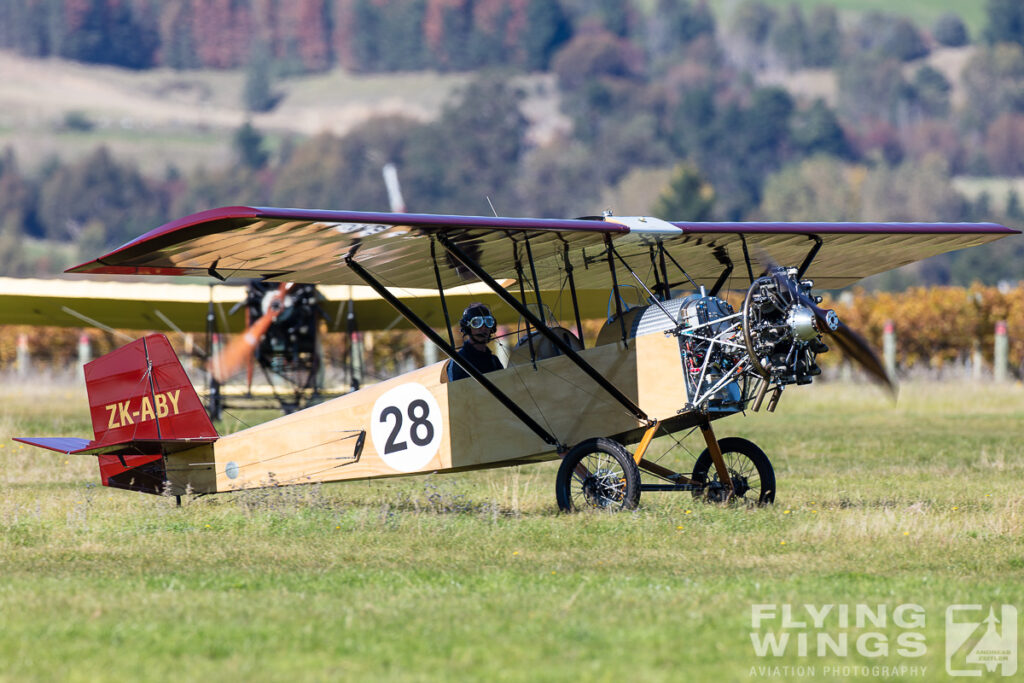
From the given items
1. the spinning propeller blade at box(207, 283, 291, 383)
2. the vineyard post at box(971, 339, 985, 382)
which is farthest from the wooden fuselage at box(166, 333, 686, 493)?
the vineyard post at box(971, 339, 985, 382)

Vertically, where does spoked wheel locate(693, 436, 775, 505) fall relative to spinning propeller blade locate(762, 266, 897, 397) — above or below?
below

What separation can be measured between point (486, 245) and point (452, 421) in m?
1.45

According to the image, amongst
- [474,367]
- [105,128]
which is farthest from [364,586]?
[105,128]

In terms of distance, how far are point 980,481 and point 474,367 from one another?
5307mm

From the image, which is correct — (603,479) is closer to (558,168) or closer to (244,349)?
(244,349)

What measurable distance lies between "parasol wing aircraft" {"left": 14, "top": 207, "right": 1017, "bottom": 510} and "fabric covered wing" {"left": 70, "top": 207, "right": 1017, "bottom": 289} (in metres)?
0.02

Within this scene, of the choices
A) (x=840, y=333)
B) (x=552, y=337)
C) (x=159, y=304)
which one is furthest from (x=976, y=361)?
(x=552, y=337)

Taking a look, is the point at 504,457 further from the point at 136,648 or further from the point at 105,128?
the point at 105,128

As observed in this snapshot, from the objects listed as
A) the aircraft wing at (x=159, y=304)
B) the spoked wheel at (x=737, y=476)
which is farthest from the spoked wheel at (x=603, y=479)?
the aircraft wing at (x=159, y=304)

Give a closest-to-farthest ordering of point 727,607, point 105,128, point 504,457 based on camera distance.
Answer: point 727,607
point 504,457
point 105,128

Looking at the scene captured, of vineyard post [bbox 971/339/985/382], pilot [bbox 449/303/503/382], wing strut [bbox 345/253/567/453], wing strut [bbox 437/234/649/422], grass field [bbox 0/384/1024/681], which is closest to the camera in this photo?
grass field [bbox 0/384/1024/681]

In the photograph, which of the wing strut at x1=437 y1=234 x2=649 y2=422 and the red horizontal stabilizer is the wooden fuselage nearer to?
the wing strut at x1=437 y1=234 x2=649 y2=422

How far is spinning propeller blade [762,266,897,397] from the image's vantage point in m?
9.67

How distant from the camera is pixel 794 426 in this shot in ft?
71.1
